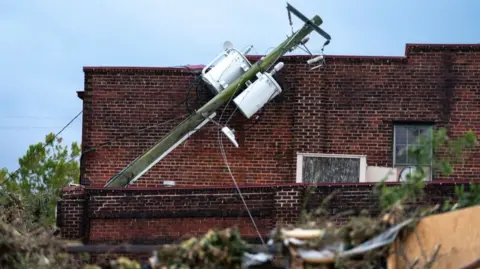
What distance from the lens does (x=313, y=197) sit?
2133cm

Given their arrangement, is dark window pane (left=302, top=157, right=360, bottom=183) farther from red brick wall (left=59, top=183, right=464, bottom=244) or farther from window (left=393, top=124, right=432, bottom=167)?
red brick wall (left=59, top=183, right=464, bottom=244)

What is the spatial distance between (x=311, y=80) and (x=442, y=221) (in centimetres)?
1608

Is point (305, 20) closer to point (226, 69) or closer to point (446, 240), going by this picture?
point (226, 69)

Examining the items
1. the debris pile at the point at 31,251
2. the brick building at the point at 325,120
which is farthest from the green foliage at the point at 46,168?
the debris pile at the point at 31,251

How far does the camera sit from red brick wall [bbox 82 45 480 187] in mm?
26109

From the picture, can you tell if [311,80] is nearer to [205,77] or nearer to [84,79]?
[205,77]

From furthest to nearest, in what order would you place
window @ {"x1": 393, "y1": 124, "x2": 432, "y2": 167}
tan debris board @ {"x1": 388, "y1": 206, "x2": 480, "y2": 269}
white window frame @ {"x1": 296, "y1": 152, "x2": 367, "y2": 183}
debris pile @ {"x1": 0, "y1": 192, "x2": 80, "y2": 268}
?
window @ {"x1": 393, "y1": 124, "x2": 432, "y2": 167}, white window frame @ {"x1": 296, "y1": 152, "x2": 367, "y2": 183}, debris pile @ {"x1": 0, "y1": 192, "x2": 80, "y2": 268}, tan debris board @ {"x1": 388, "y1": 206, "x2": 480, "y2": 269}

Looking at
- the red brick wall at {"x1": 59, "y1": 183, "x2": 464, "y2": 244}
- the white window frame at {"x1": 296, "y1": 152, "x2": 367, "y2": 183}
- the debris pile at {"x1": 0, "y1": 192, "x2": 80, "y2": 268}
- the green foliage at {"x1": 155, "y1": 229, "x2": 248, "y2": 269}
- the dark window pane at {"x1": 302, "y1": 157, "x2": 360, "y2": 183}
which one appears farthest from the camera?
the white window frame at {"x1": 296, "y1": 152, "x2": 367, "y2": 183}

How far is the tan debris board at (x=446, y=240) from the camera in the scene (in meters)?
9.86

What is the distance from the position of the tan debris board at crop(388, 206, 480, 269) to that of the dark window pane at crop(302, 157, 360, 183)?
14896 millimetres

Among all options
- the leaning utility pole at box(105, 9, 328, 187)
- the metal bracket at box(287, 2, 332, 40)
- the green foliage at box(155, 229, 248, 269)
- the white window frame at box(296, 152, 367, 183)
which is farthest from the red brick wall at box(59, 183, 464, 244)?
the green foliage at box(155, 229, 248, 269)

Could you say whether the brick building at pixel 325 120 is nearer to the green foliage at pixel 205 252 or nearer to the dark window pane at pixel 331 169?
the dark window pane at pixel 331 169

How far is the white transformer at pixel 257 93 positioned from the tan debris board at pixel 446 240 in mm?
15182

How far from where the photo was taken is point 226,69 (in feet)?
85.6
